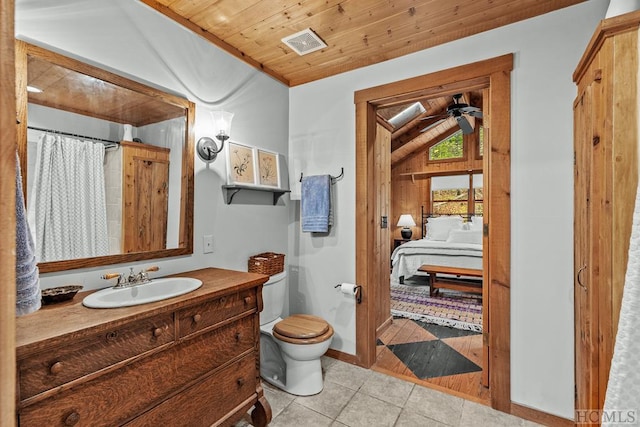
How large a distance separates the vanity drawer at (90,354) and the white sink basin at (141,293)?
11 centimetres

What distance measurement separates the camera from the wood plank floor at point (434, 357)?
7.14 ft

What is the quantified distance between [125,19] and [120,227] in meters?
1.13

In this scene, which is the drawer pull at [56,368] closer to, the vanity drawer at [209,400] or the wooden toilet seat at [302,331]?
the vanity drawer at [209,400]

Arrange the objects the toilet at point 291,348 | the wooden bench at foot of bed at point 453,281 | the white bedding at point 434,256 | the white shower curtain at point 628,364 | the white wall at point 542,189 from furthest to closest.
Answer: the white bedding at point 434,256, the wooden bench at foot of bed at point 453,281, the toilet at point 291,348, the white wall at point 542,189, the white shower curtain at point 628,364

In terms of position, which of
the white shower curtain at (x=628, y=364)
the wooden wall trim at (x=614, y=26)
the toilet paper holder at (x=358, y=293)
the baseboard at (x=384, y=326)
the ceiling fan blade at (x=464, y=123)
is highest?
the ceiling fan blade at (x=464, y=123)

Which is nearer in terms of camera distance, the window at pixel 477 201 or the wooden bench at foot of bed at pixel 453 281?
the wooden bench at foot of bed at pixel 453 281

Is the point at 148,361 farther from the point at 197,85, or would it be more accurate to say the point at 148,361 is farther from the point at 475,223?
the point at 475,223

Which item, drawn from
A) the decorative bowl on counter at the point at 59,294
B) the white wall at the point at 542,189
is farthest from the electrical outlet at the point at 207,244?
the white wall at the point at 542,189

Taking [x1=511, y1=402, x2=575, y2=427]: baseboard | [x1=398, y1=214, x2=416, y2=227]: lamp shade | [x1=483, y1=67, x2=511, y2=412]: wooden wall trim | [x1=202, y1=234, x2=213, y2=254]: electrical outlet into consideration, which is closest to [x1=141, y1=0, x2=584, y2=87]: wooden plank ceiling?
[x1=483, y1=67, x2=511, y2=412]: wooden wall trim

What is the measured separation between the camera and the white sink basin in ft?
4.06

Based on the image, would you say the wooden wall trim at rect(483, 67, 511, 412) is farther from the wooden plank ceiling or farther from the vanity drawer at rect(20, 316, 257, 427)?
the vanity drawer at rect(20, 316, 257, 427)

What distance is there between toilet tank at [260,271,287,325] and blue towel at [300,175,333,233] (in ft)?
1.56

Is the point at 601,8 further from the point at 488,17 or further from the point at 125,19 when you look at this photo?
the point at 125,19

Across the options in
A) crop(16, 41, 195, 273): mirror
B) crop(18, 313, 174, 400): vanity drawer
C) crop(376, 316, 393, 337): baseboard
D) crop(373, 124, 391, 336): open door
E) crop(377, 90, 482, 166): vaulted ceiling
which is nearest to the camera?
crop(18, 313, 174, 400): vanity drawer
